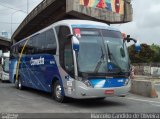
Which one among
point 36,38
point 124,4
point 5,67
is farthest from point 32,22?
point 36,38

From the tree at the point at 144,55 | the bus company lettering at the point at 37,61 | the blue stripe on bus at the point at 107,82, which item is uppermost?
the tree at the point at 144,55

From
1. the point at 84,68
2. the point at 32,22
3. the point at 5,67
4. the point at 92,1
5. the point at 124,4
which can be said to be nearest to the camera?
the point at 84,68

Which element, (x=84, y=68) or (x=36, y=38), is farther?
(x=36, y=38)

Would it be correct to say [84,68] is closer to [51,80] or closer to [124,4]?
[51,80]

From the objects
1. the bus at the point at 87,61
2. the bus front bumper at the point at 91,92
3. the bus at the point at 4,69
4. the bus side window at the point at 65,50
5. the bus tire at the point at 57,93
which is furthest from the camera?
the bus at the point at 4,69

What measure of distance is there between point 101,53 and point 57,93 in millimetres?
2816

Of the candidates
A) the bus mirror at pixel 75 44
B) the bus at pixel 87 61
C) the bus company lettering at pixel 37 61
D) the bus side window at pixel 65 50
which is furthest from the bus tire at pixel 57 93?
the bus mirror at pixel 75 44

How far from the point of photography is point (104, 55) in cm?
1420

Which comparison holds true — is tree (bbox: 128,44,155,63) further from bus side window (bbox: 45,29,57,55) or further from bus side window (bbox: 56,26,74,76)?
bus side window (bbox: 56,26,74,76)

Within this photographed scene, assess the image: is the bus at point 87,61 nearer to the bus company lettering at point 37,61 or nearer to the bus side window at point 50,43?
the bus side window at point 50,43

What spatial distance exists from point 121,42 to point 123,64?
38.5 inches

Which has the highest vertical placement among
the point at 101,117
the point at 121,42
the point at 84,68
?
the point at 121,42

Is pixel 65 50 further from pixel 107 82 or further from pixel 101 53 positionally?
pixel 107 82

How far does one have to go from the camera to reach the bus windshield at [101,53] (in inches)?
548
